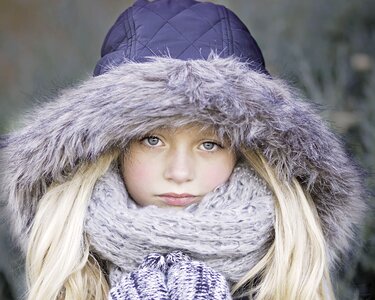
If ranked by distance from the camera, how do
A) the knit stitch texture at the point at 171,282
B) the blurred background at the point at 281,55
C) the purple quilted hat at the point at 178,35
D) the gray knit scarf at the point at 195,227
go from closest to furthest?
the knit stitch texture at the point at 171,282
the gray knit scarf at the point at 195,227
the purple quilted hat at the point at 178,35
the blurred background at the point at 281,55

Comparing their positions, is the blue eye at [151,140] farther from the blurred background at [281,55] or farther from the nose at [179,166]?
the blurred background at [281,55]

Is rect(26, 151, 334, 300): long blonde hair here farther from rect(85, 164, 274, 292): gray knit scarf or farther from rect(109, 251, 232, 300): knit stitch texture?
rect(109, 251, 232, 300): knit stitch texture

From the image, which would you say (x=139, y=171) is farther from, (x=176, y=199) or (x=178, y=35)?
(x=178, y=35)

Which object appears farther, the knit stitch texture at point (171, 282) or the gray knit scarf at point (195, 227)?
the gray knit scarf at point (195, 227)

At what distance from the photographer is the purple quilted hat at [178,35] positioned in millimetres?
2512

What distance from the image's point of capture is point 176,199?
8.08 ft

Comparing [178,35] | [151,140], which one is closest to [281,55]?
[178,35]

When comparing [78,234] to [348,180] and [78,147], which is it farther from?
[348,180]

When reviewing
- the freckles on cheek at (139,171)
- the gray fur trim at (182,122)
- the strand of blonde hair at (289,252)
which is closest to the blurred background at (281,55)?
the strand of blonde hair at (289,252)

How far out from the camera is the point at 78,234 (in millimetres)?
2516

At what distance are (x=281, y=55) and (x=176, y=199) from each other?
2.10 m

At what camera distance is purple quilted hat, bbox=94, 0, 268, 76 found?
251 cm

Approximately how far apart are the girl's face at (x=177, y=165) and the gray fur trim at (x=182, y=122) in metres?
0.06

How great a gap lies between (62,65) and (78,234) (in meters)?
2.45
